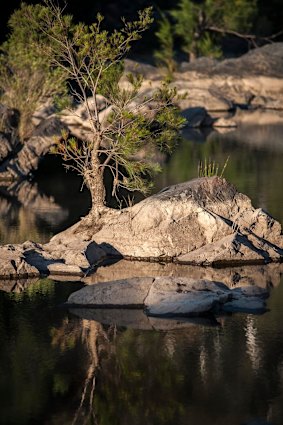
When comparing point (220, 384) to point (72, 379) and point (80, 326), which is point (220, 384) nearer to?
point (72, 379)

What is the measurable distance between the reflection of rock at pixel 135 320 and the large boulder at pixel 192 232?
353 centimetres

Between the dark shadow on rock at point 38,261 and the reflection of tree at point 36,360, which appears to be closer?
the reflection of tree at point 36,360

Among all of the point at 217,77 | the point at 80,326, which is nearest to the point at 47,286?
the point at 80,326

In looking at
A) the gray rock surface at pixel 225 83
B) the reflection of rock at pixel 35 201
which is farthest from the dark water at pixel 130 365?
the gray rock surface at pixel 225 83

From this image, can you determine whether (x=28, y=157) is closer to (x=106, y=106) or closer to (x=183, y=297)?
(x=106, y=106)

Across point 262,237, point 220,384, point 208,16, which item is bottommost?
point 220,384

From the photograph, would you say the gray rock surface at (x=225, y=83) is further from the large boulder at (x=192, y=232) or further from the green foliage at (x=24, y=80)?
the large boulder at (x=192, y=232)

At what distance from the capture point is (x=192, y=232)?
2019 centimetres

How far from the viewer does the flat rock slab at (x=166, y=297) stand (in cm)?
1630

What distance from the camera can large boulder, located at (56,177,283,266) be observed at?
64.9ft

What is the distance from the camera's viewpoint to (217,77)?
5719 centimetres

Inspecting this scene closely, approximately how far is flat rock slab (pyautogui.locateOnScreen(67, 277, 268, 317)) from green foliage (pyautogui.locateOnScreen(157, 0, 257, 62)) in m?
48.4

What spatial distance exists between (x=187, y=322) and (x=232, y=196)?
5.70 m

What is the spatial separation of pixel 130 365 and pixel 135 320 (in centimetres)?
193
